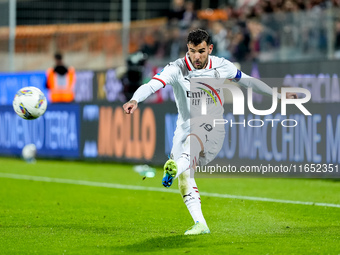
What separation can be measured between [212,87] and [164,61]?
33.1 feet

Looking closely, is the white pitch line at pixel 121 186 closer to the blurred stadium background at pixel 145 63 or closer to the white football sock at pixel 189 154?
the blurred stadium background at pixel 145 63

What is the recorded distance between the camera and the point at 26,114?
927cm

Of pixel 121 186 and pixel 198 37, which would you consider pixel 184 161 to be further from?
pixel 121 186

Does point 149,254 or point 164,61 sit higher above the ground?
point 164,61

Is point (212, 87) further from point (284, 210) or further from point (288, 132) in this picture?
point (288, 132)

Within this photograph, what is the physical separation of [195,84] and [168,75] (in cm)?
32

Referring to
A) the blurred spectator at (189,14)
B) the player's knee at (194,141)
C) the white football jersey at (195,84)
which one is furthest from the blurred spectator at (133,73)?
the player's knee at (194,141)

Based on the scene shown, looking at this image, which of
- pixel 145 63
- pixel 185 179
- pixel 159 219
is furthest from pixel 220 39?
pixel 185 179

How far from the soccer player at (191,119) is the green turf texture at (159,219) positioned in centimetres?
43

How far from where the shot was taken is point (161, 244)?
705 centimetres

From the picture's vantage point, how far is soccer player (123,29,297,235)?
24.3 feet

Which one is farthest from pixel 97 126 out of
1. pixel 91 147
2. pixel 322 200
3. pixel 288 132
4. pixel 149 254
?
pixel 149 254

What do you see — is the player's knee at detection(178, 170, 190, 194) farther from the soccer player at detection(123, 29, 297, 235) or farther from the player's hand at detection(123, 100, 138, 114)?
the player's hand at detection(123, 100, 138, 114)

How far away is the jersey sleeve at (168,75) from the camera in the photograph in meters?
7.41
